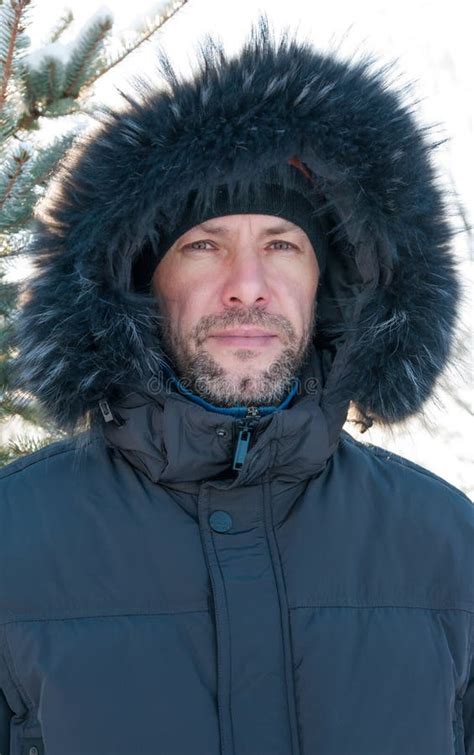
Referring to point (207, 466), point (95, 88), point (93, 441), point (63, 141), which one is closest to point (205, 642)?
point (207, 466)

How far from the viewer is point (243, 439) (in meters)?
1.90

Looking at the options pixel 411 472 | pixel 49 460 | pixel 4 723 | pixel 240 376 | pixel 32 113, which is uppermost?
pixel 32 113

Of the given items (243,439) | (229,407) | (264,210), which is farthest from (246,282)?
(243,439)

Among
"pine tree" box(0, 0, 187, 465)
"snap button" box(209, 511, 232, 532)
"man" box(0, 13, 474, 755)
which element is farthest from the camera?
"pine tree" box(0, 0, 187, 465)

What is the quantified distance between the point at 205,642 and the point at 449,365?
101cm

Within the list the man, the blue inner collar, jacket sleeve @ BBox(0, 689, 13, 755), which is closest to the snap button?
the man

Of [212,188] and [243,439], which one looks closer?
[243,439]

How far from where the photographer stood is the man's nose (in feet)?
6.84

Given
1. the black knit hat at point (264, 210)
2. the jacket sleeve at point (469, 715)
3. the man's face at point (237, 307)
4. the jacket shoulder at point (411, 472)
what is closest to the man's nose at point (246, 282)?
the man's face at point (237, 307)

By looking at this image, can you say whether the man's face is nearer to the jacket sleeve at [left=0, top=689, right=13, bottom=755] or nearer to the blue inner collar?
the blue inner collar

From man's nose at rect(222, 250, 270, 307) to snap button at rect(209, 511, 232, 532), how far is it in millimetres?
554

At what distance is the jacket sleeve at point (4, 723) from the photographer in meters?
1.80

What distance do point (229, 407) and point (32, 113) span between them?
1.42m

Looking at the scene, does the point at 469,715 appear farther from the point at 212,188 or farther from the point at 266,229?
the point at 212,188
